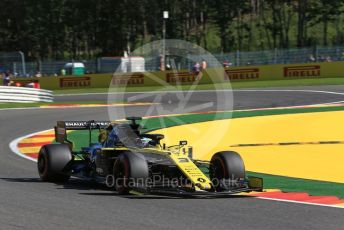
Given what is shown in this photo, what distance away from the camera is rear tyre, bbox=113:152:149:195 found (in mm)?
8484

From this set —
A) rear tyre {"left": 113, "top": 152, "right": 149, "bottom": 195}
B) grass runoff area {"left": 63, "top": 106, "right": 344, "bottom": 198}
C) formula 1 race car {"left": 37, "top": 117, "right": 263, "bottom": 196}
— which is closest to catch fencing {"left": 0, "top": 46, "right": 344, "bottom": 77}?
grass runoff area {"left": 63, "top": 106, "right": 344, "bottom": 198}

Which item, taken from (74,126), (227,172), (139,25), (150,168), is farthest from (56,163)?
(139,25)

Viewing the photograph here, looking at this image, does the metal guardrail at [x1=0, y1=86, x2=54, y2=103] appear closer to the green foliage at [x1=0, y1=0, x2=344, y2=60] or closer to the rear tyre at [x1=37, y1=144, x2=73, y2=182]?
the rear tyre at [x1=37, y1=144, x2=73, y2=182]

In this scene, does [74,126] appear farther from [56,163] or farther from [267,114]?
[267,114]

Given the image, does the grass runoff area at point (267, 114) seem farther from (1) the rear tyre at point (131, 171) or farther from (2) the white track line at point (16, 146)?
(1) the rear tyre at point (131, 171)

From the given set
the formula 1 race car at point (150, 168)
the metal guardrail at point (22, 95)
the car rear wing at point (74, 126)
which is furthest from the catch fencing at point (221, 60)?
the formula 1 race car at point (150, 168)

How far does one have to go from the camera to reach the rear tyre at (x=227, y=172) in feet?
28.5

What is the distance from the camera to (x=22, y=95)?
3108cm

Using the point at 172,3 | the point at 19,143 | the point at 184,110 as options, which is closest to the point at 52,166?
the point at 19,143

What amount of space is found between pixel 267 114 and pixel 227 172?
13.3m

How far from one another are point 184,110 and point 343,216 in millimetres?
17327

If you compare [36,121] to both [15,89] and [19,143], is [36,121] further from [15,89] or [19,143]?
[15,89]

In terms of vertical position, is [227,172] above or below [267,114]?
above

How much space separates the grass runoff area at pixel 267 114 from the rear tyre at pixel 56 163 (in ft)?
6.20
